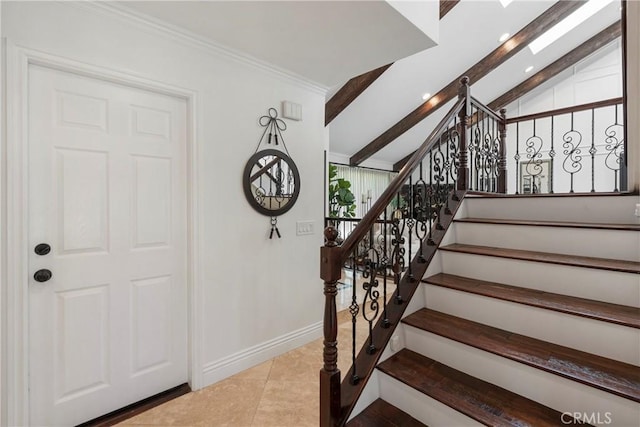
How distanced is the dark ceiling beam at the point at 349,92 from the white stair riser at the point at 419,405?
13.7ft

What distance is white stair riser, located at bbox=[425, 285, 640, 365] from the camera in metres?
1.33

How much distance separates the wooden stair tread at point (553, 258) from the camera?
5.10ft

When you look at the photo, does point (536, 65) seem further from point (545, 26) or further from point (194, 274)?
point (194, 274)

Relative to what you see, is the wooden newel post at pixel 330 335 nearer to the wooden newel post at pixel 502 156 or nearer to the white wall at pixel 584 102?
the wooden newel post at pixel 502 156

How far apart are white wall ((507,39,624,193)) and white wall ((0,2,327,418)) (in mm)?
6428

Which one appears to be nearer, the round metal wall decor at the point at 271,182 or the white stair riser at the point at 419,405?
the white stair riser at the point at 419,405

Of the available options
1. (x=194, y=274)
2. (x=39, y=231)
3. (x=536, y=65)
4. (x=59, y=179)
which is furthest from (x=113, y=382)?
(x=536, y=65)

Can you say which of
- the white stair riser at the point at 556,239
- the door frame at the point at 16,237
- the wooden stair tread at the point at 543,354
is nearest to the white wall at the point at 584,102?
the white stair riser at the point at 556,239

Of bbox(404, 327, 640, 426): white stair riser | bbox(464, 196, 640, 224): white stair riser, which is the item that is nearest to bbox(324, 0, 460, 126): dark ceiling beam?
bbox(464, 196, 640, 224): white stair riser

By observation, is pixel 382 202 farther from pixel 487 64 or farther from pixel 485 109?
pixel 487 64

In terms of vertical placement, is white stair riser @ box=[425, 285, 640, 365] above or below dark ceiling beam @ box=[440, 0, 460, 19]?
below

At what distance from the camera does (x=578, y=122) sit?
6.80 meters

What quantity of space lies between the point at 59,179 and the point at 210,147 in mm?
854

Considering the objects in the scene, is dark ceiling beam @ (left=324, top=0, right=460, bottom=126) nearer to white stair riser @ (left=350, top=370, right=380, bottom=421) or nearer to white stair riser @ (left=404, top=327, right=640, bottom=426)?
white stair riser @ (left=404, top=327, right=640, bottom=426)
